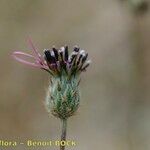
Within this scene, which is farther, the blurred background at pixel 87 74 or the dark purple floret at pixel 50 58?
the blurred background at pixel 87 74

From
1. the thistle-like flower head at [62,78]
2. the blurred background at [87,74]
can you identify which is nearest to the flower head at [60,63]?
the thistle-like flower head at [62,78]

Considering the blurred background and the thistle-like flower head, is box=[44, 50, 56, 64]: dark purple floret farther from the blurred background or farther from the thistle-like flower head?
the blurred background

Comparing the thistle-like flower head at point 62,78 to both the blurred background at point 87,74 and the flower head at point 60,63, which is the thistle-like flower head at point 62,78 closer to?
the flower head at point 60,63

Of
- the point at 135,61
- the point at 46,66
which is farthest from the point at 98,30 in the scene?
the point at 46,66

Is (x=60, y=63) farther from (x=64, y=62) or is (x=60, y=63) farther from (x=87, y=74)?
(x=87, y=74)

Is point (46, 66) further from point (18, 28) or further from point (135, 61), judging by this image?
point (18, 28)

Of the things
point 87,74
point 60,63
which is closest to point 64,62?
point 60,63
